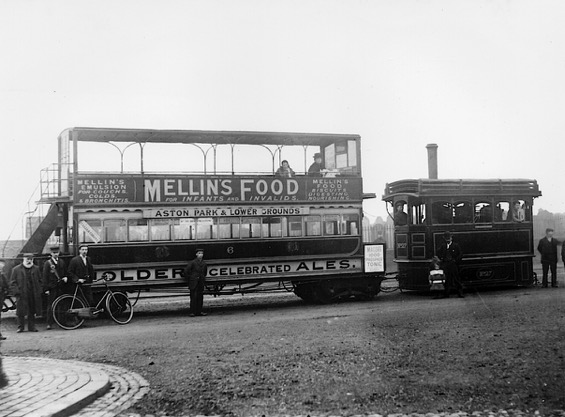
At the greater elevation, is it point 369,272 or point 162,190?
point 162,190

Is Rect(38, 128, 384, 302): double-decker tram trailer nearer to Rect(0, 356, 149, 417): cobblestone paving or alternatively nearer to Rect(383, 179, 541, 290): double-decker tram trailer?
Rect(383, 179, 541, 290): double-decker tram trailer

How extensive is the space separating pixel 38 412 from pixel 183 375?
211 cm

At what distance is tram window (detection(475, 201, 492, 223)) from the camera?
17.1 metres

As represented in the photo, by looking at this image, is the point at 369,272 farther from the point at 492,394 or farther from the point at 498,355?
the point at 492,394

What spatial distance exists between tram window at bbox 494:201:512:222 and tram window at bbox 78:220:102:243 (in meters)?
10.2

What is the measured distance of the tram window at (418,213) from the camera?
16734 mm

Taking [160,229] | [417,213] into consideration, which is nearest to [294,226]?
[160,229]

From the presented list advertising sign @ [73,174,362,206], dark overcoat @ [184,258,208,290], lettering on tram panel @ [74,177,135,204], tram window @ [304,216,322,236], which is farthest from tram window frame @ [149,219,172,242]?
tram window @ [304,216,322,236]

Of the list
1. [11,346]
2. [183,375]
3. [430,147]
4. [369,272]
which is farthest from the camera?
[430,147]

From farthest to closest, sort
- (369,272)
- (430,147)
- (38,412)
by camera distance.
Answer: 1. (430,147)
2. (369,272)
3. (38,412)

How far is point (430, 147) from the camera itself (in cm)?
2339

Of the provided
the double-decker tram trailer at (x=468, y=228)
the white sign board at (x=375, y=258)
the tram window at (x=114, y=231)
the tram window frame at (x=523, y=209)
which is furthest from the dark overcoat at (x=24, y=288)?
the tram window frame at (x=523, y=209)

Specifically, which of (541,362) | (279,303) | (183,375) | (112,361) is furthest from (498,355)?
(279,303)

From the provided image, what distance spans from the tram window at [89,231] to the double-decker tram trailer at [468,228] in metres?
7.71
